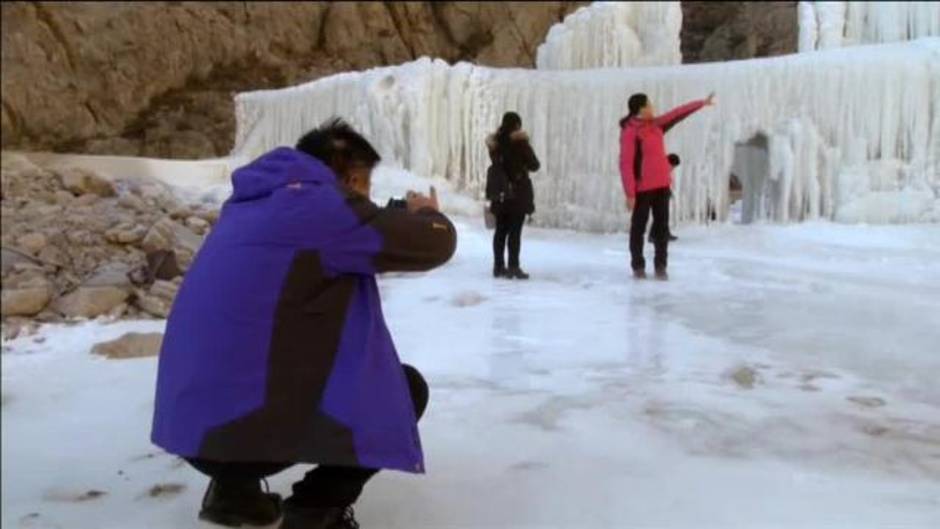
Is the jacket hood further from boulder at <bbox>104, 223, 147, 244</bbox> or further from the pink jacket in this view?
the pink jacket

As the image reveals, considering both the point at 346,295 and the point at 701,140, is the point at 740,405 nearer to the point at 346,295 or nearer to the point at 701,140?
the point at 346,295

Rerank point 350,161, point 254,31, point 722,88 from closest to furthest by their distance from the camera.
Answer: point 350,161
point 722,88
point 254,31

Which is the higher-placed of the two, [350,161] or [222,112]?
[222,112]

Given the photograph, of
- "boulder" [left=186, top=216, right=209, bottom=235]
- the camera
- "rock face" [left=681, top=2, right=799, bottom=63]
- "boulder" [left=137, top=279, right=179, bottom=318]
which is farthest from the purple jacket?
"rock face" [left=681, top=2, right=799, bottom=63]

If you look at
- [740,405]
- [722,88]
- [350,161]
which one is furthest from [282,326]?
[722,88]

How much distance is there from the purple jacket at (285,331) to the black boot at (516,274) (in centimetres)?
306

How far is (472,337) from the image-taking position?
3.04 metres

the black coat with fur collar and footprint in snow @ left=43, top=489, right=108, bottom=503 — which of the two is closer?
footprint in snow @ left=43, top=489, right=108, bottom=503

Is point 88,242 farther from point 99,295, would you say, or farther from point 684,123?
point 684,123

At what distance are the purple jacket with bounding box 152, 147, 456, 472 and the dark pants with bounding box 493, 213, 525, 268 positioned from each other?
3.11m

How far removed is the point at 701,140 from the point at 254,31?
7.91 metres

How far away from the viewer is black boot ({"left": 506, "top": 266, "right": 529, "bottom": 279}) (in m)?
4.48

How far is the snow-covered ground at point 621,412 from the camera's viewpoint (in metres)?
1.56

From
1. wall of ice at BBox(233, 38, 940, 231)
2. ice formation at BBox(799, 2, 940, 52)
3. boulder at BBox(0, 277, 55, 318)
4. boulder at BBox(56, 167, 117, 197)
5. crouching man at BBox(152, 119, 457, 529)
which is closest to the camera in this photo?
boulder at BBox(0, 277, 55, 318)
